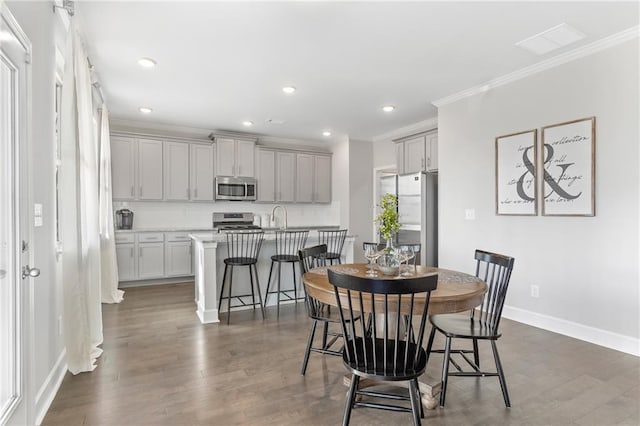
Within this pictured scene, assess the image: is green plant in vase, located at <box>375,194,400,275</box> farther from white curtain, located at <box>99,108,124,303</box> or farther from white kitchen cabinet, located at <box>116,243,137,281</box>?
white kitchen cabinet, located at <box>116,243,137,281</box>

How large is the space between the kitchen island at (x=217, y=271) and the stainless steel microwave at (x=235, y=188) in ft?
6.97

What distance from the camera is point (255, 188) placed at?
645cm

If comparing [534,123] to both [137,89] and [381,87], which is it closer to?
[381,87]

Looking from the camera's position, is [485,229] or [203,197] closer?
[485,229]

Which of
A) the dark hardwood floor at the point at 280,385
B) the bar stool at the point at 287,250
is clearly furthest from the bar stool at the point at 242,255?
the dark hardwood floor at the point at 280,385

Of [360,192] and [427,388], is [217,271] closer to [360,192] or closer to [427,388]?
[427,388]

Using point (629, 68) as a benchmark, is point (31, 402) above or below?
below

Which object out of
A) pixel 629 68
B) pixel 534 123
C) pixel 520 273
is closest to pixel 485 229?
pixel 520 273

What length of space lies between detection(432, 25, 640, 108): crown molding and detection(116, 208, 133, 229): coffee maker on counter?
4.87 m

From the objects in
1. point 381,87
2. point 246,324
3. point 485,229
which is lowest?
point 246,324

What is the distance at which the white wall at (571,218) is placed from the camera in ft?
9.70

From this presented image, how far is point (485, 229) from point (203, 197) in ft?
14.5

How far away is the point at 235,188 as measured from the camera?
20.6 feet

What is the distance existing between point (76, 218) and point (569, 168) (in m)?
4.22
